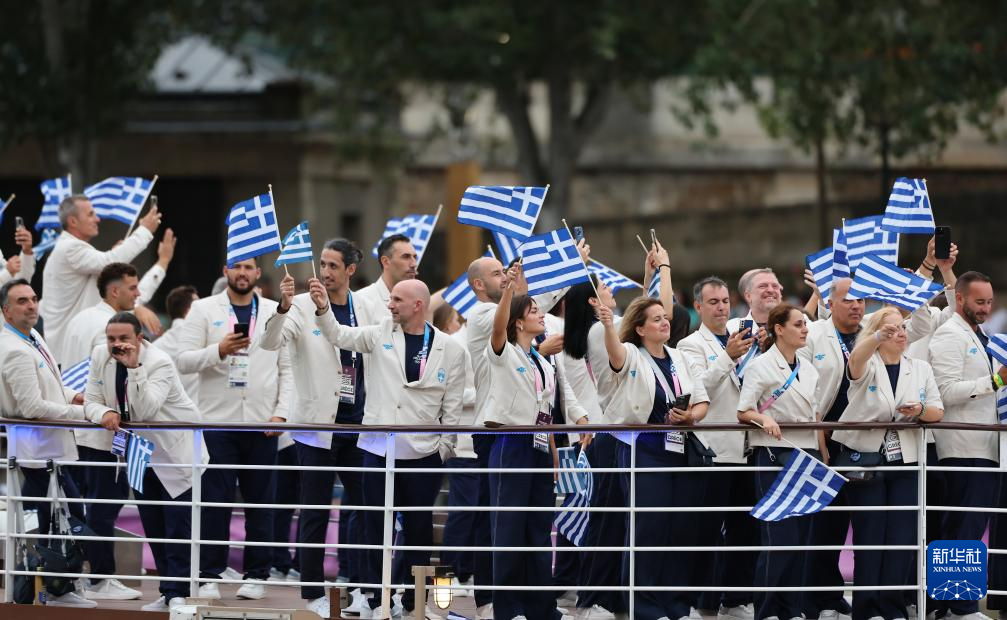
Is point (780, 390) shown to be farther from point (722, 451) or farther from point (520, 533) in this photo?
point (520, 533)

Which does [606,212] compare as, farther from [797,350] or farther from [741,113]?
[797,350]

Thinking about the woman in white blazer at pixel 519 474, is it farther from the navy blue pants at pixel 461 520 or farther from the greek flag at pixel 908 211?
the greek flag at pixel 908 211

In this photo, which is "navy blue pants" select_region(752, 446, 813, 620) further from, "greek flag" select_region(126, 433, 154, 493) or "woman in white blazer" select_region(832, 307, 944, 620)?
"greek flag" select_region(126, 433, 154, 493)

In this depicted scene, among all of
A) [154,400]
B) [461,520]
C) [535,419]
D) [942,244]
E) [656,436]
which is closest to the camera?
[656,436]

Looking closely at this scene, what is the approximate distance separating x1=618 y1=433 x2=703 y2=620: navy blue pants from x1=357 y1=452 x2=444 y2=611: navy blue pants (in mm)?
1242

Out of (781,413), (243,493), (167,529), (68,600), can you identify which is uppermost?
(781,413)

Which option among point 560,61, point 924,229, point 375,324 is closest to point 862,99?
point 560,61

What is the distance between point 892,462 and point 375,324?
3.44 m

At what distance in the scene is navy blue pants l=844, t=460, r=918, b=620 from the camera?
429 inches

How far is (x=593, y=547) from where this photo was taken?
10.7 metres

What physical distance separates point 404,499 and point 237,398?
1860mm

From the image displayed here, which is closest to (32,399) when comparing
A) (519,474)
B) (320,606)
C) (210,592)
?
(210,592)

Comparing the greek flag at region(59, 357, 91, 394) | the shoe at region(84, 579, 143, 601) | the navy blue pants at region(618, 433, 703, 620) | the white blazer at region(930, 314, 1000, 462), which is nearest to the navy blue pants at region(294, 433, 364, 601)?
the shoe at region(84, 579, 143, 601)

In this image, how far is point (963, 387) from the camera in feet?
37.4
